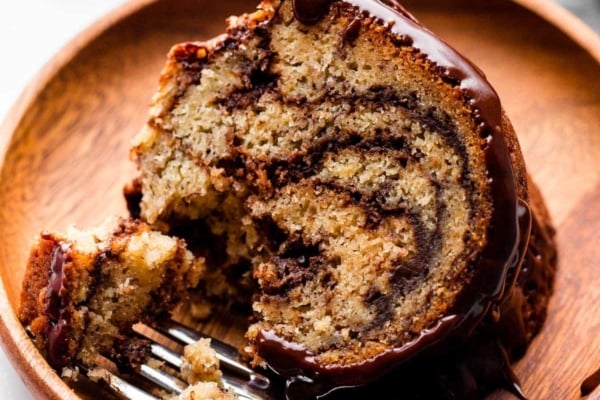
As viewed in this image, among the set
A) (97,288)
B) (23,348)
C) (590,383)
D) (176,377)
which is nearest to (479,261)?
(590,383)

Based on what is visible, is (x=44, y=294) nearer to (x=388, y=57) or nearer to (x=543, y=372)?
(x=388, y=57)

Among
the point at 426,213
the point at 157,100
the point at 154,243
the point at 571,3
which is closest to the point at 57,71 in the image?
the point at 157,100

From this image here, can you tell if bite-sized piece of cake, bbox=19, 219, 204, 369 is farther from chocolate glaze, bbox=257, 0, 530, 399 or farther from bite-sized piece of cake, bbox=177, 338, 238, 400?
chocolate glaze, bbox=257, 0, 530, 399

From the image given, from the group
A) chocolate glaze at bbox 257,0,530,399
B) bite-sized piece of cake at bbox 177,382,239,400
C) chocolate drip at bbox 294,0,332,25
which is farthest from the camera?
chocolate drip at bbox 294,0,332,25

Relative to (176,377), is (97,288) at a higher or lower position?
higher

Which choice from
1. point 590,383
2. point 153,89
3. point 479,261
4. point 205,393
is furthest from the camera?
point 153,89

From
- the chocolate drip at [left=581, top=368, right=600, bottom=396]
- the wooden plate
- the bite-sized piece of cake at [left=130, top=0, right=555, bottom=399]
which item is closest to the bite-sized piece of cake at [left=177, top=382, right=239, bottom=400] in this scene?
the bite-sized piece of cake at [left=130, top=0, right=555, bottom=399]

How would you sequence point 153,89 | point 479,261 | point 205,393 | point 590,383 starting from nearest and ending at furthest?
point 479,261 < point 205,393 < point 590,383 < point 153,89

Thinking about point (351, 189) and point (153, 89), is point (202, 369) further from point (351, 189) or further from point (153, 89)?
point (153, 89)

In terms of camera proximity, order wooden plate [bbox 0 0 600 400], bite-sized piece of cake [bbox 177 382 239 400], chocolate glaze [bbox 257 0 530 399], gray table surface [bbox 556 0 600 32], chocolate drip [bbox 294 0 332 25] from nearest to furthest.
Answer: chocolate glaze [bbox 257 0 530 399]
bite-sized piece of cake [bbox 177 382 239 400]
chocolate drip [bbox 294 0 332 25]
wooden plate [bbox 0 0 600 400]
gray table surface [bbox 556 0 600 32]
